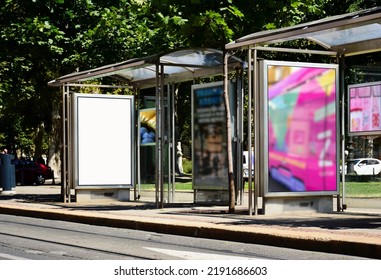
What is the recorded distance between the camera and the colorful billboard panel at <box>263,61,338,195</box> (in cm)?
1619

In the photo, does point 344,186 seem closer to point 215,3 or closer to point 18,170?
point 215,3

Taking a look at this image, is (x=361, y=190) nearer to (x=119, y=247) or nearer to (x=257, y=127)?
(x=257, y=127)

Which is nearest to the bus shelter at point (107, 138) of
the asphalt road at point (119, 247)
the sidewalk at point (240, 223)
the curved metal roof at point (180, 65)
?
the curved metal roof at point (180, 65)

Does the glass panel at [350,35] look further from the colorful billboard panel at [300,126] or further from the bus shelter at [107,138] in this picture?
the bus shelter at [107,138]

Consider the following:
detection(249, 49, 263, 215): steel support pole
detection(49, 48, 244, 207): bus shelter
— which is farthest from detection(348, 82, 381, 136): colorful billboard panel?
detection(49, 48, 244, 207): bus shelter

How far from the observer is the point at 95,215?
17.5 m

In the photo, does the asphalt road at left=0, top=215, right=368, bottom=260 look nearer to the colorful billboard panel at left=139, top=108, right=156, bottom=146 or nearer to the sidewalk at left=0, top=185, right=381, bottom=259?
the sidewalk at left=0, top=185, right=381, bottom=259

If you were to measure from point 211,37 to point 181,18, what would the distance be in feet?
2.48

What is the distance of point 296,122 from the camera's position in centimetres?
1636

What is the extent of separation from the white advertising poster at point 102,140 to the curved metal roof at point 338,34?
22.2 ft

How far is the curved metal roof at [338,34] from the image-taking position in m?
13.6

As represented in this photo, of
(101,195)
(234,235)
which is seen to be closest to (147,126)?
(101,195)
